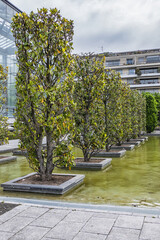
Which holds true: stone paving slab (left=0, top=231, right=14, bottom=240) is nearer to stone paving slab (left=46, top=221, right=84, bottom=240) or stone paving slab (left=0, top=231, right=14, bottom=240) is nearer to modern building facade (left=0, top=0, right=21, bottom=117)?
stone paving slab (left=46, top=221, right=84, bottom=240)

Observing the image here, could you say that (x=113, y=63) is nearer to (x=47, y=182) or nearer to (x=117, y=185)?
(x=117, y=185)

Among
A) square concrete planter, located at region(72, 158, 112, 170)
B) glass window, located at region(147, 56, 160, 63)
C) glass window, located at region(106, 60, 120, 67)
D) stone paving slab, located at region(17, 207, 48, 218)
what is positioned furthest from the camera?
glass window, located at region(106, 60, 120, 67)

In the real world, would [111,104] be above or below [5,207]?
above

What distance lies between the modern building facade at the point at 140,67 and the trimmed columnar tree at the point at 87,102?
52867 mm

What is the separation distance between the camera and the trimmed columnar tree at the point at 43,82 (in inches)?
317

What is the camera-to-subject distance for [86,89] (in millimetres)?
12211

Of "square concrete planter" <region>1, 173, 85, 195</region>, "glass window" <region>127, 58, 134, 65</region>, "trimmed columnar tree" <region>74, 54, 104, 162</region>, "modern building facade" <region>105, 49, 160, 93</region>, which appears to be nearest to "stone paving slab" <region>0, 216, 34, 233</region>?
"square concrete planter" <region>1, 173, 85, 195</region>

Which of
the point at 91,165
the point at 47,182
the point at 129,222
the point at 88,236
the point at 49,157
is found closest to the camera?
the point at 88,236

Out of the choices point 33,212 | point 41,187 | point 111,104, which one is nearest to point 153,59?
point 111,104

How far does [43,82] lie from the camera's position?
27.5ft

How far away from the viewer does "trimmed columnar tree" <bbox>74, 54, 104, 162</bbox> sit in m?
11.9

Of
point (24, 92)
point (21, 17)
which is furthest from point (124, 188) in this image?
point (21, 17)

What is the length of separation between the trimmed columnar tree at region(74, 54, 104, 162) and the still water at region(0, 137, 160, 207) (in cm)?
143

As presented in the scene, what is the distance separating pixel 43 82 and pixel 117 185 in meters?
4.03
